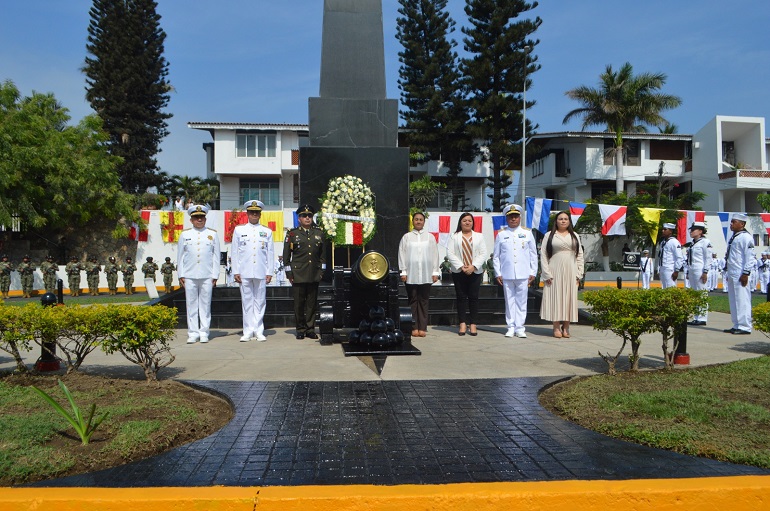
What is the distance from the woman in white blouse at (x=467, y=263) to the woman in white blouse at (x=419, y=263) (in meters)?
0.36

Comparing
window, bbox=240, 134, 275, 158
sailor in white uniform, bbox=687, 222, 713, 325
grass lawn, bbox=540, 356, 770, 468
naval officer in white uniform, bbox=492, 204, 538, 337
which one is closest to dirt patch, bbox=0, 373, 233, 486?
grass lawn, bbox=540, 356, 770, 468

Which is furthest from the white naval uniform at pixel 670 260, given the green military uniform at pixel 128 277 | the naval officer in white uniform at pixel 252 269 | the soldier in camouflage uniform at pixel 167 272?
Result: the green military uniform at pixel 128 277

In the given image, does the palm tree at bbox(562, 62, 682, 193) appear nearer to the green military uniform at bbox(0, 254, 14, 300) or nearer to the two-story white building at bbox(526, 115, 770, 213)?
the two-story white building at bbox(526, 115, 770, 213)

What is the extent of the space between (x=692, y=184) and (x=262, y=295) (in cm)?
3499

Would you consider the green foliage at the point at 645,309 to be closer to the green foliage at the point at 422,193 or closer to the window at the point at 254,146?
the green foliage at the point at 422,193

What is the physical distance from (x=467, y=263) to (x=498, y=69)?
24.9m

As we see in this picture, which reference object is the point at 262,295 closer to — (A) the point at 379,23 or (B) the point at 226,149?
(A) the point at 379,23

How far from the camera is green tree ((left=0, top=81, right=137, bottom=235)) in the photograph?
2342 centimetres

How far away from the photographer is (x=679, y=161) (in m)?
37.5

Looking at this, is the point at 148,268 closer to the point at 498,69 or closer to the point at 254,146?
the point at 254,146

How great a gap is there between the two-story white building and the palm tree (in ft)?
5.46

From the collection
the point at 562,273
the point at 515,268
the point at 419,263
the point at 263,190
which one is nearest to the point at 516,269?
the point at 515,268

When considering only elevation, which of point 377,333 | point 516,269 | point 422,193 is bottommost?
point 377,333

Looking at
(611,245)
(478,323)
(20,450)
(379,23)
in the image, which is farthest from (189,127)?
(20,450)
